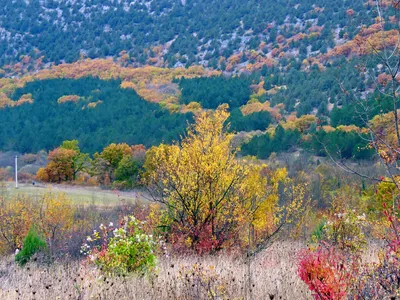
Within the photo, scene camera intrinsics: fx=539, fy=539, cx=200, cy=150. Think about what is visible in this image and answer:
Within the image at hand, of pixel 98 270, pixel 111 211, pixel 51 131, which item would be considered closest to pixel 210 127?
pixel 98 270

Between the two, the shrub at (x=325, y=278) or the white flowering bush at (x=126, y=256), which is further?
the white flowering bush at (x=126, y=256)

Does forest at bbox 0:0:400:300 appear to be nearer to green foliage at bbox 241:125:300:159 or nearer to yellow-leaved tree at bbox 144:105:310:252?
yellow-leaved tree at bbox 144:105:310:252

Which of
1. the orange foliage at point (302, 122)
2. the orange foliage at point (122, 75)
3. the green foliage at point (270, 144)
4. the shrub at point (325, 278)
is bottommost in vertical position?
the orange foliage at point (122, 75)

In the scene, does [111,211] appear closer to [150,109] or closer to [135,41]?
[150,109]

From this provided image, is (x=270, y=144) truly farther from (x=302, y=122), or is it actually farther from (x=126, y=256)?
(x=126, y=256)

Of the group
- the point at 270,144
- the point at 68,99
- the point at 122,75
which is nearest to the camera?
the point at 270,144

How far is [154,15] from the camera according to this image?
139125 mm

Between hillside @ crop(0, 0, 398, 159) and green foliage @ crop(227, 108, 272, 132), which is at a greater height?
green foliage @ crop(227, 108, 272, 132)

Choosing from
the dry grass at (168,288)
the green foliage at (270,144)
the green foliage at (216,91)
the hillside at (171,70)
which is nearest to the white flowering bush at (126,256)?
the dry grass at (168,288)

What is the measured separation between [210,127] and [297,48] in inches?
3464

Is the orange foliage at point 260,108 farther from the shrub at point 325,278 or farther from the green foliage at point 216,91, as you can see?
the shrub at point 325,278

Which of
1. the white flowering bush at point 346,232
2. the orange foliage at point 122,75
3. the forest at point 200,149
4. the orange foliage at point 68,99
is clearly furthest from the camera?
the orange foliage at point 122,75

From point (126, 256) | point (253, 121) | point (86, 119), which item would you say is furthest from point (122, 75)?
point (126, 256)

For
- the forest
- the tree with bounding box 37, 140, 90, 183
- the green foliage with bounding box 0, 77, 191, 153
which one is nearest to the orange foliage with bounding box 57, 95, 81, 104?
the forest
